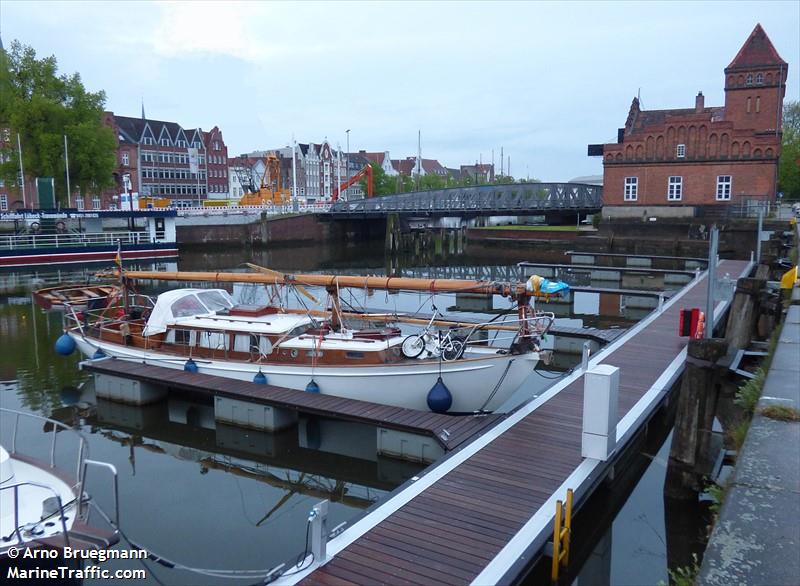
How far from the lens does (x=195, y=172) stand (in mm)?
100500

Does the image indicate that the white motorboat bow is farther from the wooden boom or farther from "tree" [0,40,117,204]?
"tree" [0,40,117,204]

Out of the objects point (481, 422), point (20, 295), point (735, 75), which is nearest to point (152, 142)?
point (20, 295)

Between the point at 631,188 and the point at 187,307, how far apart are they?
47961mm

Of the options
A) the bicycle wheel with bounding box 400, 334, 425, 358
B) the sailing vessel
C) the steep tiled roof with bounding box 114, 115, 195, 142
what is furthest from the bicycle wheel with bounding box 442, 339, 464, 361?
the steep tiled roof with bounding box 114, 115, 195, 142

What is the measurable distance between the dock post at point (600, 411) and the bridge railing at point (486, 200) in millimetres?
55211

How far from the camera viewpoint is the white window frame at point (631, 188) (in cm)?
5662

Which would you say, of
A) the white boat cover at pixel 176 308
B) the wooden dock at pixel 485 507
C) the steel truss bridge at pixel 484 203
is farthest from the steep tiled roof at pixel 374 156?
the wooden dock at pixel 485 507

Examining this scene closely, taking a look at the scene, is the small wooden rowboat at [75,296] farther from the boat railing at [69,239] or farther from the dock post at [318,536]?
the boat railing at [69,239]

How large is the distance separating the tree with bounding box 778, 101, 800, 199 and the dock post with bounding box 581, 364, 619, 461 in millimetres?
68214

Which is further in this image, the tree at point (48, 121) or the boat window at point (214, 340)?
the tree at point (48, 121)

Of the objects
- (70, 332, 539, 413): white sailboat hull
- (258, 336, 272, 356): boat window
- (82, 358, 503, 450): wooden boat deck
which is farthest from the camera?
(258, 336, 272, 356): boat window

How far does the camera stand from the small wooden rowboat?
21.6m

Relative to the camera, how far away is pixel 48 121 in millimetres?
56875

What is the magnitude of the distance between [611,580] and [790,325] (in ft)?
15.3
